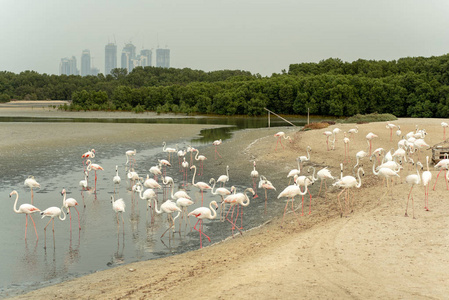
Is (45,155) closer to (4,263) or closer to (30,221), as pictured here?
(30,221)

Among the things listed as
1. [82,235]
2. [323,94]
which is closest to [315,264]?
[82,235]

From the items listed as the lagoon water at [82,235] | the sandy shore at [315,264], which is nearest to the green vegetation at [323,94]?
the lagoon water at [82,235]

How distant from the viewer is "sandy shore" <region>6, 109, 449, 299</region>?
26.6 feet

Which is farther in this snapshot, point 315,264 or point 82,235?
point 82,235

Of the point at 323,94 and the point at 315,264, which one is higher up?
the point at 323,94

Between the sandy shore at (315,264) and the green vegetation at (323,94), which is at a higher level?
the green vegetation at (323,94)

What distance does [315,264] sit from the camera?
9.38m

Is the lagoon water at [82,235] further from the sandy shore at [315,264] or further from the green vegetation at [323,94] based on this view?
the green vegetation at [323,94]

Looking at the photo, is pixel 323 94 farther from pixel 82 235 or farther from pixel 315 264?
pixel 315 264

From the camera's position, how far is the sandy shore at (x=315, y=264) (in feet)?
26.6

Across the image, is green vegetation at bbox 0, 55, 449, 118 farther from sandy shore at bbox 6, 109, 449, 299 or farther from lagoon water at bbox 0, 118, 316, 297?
sandy shore at bbox 6, 109, 449, 299

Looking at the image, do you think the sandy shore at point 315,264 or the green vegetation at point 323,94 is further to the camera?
the green vegetation at point 323,94

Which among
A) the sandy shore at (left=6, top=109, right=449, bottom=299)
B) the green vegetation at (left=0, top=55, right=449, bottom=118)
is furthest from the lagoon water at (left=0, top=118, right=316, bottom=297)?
the green vegetation at (left=0, top=55, right=449, bottom=118)

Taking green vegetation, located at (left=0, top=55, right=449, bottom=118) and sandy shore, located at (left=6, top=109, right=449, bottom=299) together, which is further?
green vegetation, located at (left=0, top=55, right=449, bottom=118)
